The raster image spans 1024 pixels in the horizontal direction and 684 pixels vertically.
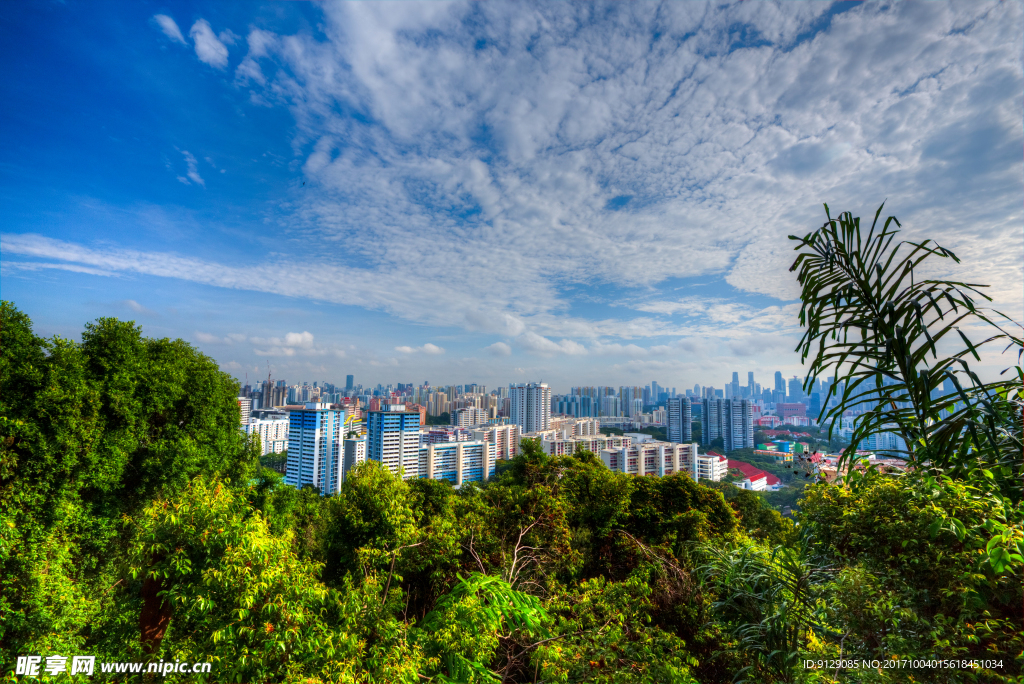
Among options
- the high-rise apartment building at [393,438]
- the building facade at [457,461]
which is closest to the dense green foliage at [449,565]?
the building facade at [457,461]

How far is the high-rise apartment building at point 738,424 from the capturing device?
118ft

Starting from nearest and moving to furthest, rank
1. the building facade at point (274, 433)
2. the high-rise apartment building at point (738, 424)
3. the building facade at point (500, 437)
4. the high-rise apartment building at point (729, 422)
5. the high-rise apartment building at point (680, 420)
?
the high-rise apartment building at point (738, 424) → the high-rise apartment building at point (729, 422) → the building facade at point (500, 437) → the building facade at point (274, 433) → the high-rise apartment building at point (680, 420)

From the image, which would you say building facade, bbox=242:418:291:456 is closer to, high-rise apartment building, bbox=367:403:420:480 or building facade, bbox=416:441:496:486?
A: high-rise apartment building, bbox=367:403:420:480

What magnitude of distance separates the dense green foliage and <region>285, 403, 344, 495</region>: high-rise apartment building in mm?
28229

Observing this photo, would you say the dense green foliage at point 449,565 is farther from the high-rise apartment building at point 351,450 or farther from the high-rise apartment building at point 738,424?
the high-rise apartment building at point 738,424

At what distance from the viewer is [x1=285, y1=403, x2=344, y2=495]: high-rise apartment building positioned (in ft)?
105

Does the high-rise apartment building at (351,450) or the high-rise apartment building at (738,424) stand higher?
the high-rise apartment building at (738,424)

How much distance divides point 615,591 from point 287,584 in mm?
2506

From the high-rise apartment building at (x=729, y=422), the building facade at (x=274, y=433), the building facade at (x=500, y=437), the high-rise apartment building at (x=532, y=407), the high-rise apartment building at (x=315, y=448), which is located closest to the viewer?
the high-rise apartment building at (x=315, y=448)

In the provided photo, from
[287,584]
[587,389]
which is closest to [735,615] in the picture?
[287,584]

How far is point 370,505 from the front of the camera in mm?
5070

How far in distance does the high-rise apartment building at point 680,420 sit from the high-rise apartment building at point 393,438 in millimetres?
25497

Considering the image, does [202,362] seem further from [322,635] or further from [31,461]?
[322,635]

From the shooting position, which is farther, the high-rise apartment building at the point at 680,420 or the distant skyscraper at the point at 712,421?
the high-rise apartment building at the point at 680,420
